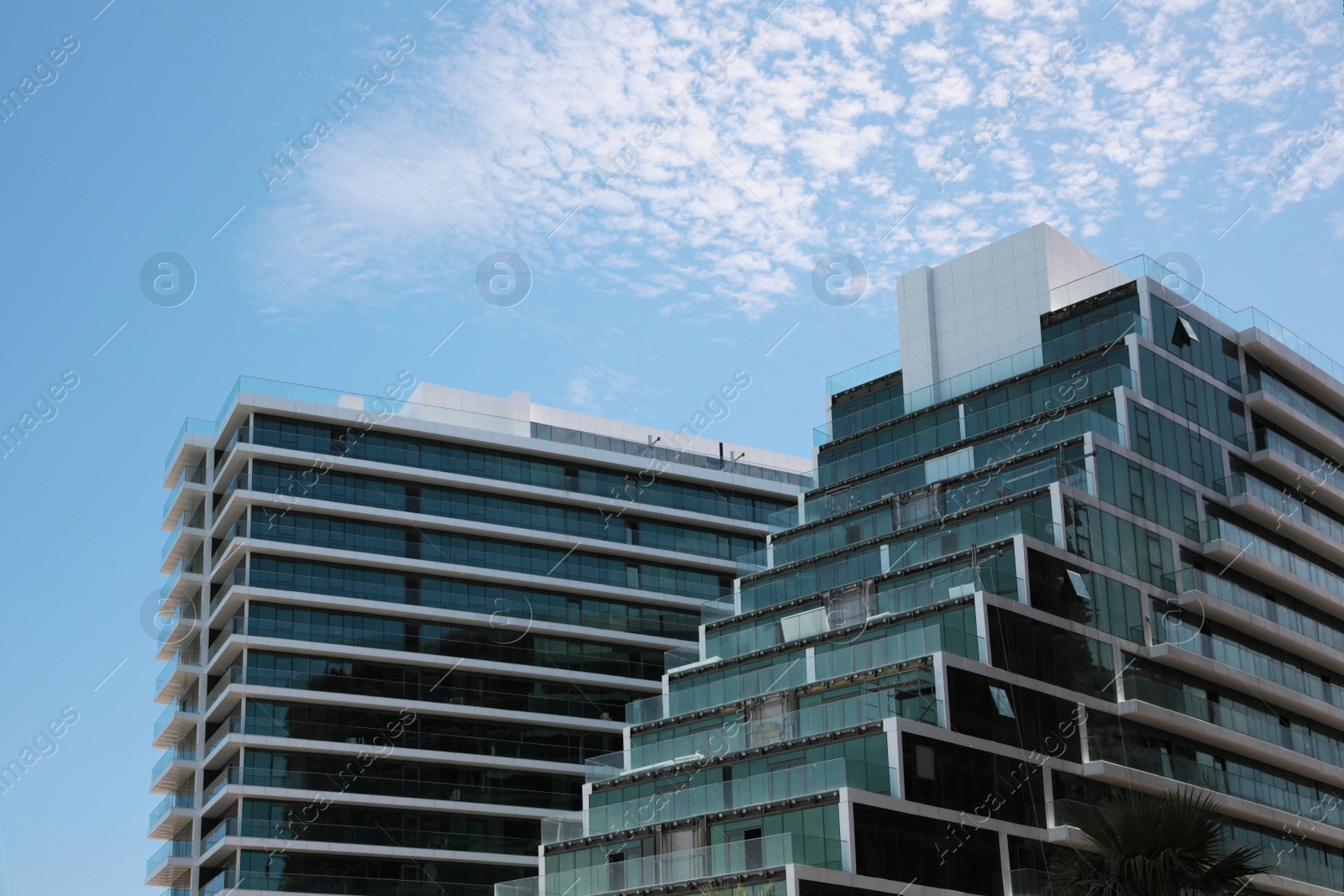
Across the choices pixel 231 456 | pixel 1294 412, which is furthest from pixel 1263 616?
pixel 231 456

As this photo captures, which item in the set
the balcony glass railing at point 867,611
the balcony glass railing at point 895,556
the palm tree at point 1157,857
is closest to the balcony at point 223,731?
the balcony glass railing at point 895,556

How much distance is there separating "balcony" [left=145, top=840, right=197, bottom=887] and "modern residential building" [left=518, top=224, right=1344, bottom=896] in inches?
1124

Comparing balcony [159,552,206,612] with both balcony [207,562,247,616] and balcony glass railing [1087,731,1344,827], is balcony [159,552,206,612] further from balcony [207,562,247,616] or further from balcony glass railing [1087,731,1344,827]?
balcony glass railing [1087,731,1344,827]

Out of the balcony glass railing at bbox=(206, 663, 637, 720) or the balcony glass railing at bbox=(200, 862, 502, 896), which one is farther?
the balcony glass railing at bbox=(206, 663, 637, 720)

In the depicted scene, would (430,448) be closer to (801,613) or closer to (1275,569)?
(801,613)

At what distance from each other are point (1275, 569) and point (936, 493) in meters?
17.2

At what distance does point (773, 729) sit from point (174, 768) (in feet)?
138

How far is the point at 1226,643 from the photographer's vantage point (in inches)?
2896

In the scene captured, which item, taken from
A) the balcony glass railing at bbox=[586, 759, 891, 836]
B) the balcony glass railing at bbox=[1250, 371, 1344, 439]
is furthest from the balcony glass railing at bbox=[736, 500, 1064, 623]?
the balcony glass railing at bbox=[1250, 371, 1344, 439]

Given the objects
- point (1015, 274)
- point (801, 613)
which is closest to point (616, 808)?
point (801, 613)

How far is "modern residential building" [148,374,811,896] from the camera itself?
8512cm

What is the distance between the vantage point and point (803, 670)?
68625 millimetres

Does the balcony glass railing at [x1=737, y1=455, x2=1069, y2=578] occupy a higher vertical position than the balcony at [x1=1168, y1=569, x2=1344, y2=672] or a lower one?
higher

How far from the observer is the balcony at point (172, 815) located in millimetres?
90375
